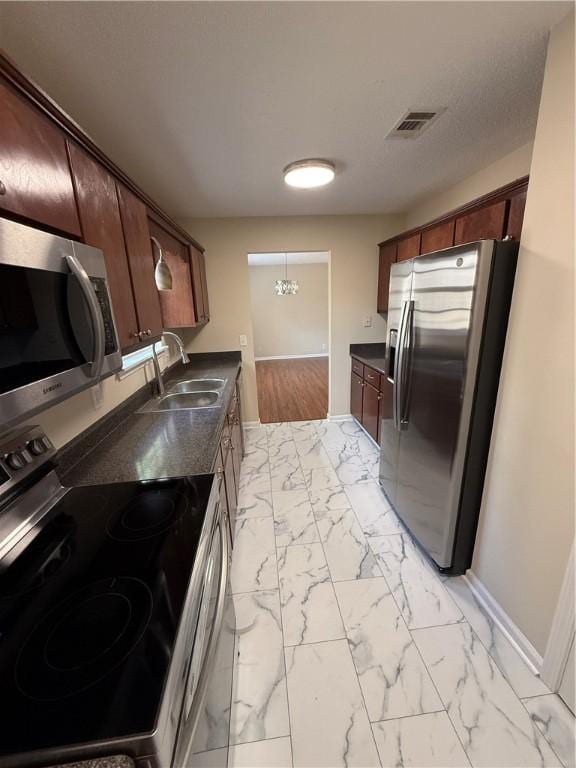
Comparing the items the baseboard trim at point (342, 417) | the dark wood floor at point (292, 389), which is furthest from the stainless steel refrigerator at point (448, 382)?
the dark wood floor at point (292, 389)

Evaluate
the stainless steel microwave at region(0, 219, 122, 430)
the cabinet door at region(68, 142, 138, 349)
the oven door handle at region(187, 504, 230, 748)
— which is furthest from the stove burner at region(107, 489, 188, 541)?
the cabinet door at region(68, 142, 138, 349)

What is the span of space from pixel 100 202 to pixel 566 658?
260 centimetres

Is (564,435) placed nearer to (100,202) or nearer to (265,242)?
(100,202)

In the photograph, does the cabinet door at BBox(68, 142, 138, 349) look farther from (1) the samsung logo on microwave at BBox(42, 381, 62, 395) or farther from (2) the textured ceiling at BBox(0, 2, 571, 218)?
(1) the samsung logo on microwave at BBox(42, 381, 62, 395)


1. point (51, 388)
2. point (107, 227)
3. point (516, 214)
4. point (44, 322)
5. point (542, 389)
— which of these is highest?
point (516, 214)

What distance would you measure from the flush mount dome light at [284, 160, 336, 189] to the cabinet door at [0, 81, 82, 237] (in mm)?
1524

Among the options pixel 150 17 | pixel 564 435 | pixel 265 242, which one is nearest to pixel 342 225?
pixel 265 242

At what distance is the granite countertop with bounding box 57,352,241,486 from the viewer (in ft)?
4.27

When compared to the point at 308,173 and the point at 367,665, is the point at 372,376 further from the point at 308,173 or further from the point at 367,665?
the point at 367,665

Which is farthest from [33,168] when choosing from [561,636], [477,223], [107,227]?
[561,636]

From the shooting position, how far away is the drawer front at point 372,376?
3.10 m

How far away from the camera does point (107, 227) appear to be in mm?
1305

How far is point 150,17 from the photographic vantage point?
1057mm

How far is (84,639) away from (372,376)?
116 inches
